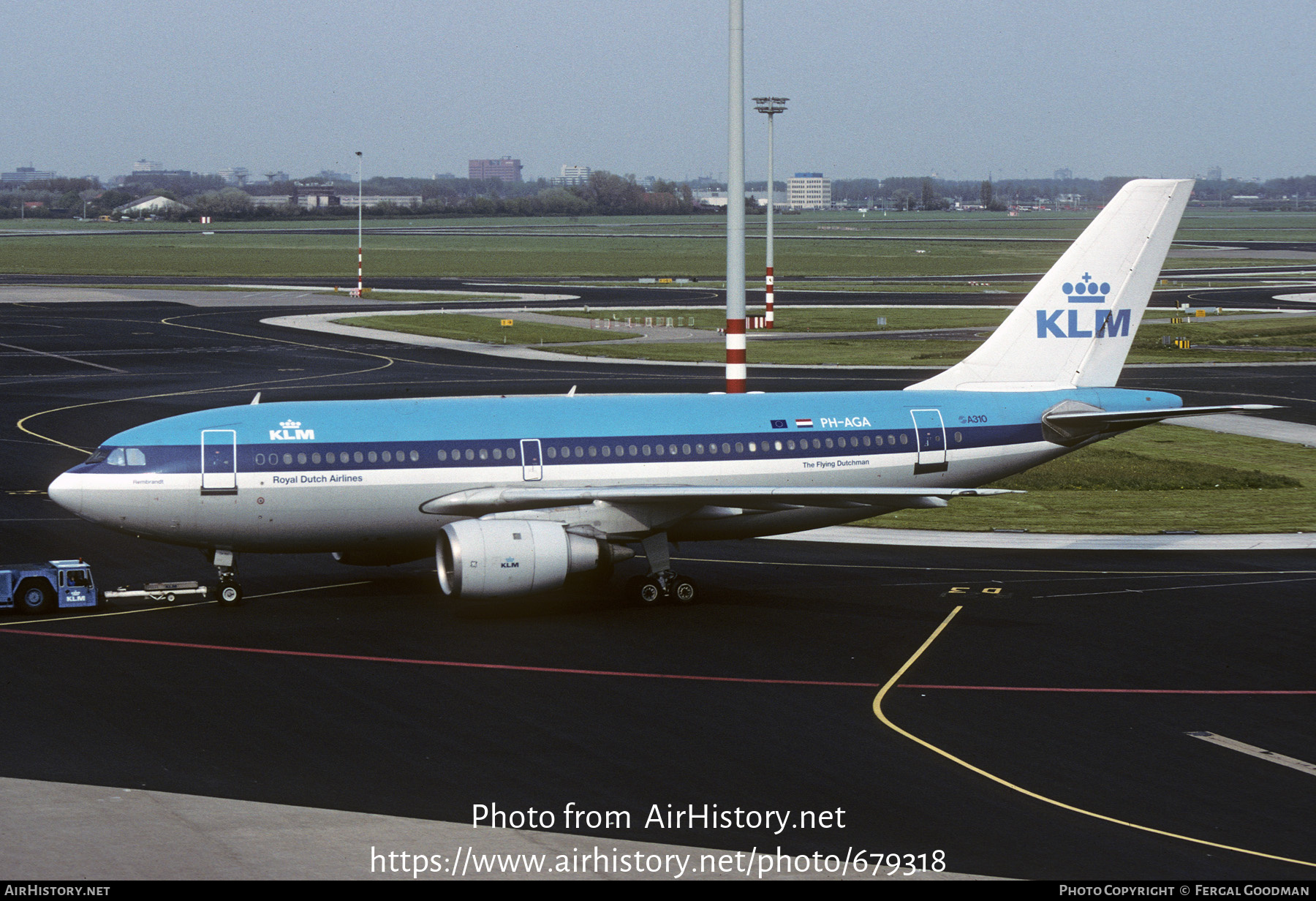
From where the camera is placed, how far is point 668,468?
34.2 m

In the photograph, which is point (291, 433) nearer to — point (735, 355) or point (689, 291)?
point (735, 355)

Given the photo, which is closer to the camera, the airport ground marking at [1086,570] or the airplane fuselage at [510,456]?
the airplane fuselage at [510,456]

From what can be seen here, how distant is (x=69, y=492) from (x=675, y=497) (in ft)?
43.0

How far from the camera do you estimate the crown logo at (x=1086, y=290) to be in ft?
125

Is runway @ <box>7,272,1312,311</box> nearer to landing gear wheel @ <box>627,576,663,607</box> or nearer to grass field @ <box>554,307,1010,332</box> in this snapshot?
grass field @ <box>554,307,1010,332</box>

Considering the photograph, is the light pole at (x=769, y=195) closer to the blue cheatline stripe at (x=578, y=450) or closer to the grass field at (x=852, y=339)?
the grass field at (x=852, y=339)

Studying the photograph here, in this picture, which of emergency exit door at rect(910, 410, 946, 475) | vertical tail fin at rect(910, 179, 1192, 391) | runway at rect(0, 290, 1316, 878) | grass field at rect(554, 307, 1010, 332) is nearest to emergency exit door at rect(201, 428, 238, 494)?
runway at rect(0, 290, 1316, 878)

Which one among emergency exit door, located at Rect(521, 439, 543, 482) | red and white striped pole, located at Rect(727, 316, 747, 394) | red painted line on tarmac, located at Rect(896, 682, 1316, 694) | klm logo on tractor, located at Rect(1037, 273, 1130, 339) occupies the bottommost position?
red painted line on tarmac, located at Rect(896, 682, 1316, 694)

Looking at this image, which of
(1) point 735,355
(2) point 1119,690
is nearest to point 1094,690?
(2) point 1119,690

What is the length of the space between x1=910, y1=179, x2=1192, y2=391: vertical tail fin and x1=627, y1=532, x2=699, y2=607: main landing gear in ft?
26.7

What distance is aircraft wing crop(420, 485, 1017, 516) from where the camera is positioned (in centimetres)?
3206

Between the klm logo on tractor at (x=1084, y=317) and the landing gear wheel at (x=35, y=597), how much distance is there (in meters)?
24.4

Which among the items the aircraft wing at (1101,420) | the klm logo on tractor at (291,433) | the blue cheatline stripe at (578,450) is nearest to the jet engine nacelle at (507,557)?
the blue cheatline stripe at (578,450)

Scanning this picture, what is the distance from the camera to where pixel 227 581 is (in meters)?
33.7
